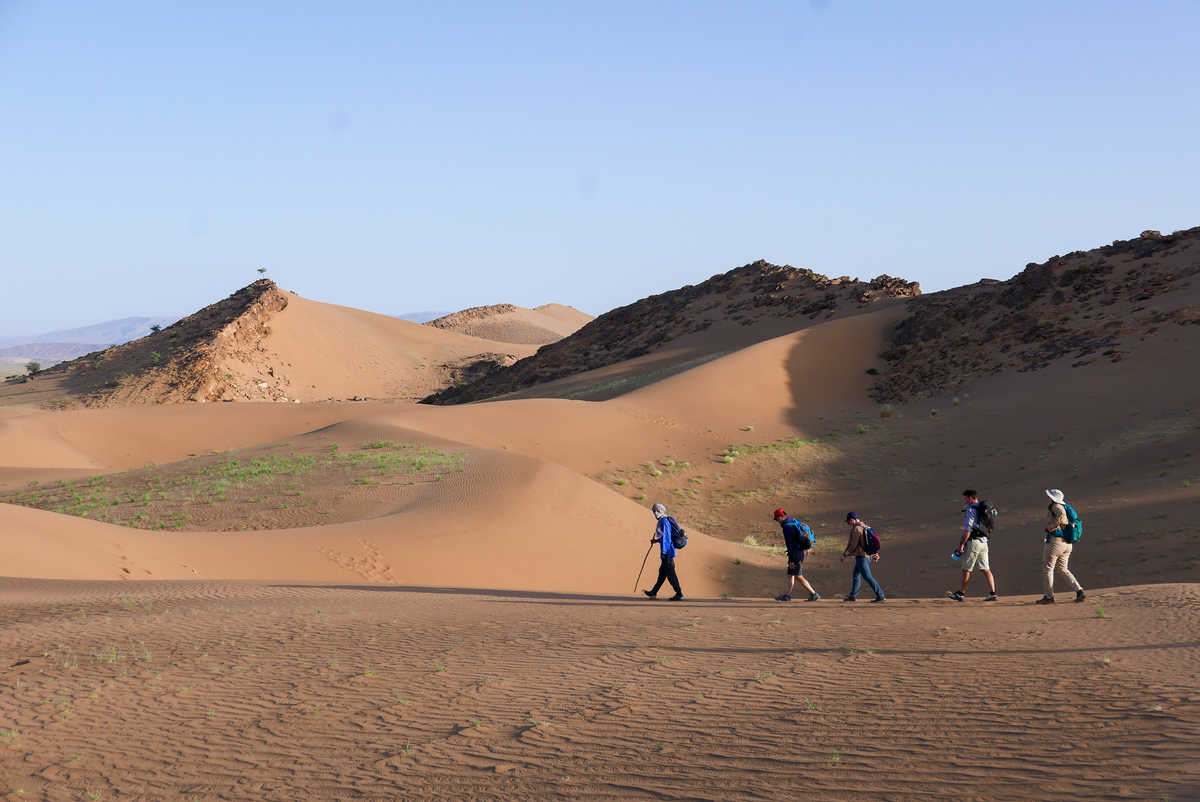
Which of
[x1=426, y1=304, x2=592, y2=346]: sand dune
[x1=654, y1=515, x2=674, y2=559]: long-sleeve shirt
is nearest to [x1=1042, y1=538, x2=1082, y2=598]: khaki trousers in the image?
[x1=654, y1=515, x2=674, y2=559]: long-sleeve shirt

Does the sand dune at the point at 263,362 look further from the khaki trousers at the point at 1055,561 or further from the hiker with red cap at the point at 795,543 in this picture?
the khaki trousers at the point at 1055,561

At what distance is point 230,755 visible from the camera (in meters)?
7.68

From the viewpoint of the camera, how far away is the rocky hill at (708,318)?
52906mm

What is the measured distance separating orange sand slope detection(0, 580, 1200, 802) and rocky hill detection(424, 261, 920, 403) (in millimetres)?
40440

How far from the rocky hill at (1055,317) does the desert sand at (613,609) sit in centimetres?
116

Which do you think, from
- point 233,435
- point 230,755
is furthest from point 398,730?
point 233,435

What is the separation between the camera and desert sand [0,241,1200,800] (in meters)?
7.08

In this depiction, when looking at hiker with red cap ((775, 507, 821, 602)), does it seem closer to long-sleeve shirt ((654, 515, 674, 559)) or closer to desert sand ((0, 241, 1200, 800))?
desert sand ((0, 241, 1200, 800))

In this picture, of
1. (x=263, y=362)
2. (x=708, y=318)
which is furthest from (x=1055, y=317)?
(x=263, y=362)

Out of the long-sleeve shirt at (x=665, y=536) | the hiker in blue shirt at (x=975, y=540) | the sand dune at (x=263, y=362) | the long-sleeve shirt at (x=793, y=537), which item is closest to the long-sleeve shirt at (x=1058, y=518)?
the hiker in blue shirt at (x=975, y=540)

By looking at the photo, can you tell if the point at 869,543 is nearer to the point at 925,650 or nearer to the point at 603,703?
the point at 925,650

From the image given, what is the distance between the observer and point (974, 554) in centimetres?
1363

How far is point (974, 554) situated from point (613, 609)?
494 cm

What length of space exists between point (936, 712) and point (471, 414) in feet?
93.2
